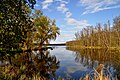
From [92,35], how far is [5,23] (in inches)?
5016

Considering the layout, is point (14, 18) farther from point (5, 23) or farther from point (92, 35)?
point (92, 35)

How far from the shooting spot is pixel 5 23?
12555 millimetres

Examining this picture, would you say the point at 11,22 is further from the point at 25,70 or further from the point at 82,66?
the point at 82,66

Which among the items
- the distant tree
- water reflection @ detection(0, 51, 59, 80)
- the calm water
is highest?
the distant tree

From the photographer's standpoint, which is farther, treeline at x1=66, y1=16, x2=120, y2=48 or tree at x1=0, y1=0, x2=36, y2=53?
A: treeline at x1=66, y1=16, x2=120, y2=48

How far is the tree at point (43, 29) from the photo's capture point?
73.1 meters

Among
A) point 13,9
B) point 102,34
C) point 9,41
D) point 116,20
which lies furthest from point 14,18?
point 102,34

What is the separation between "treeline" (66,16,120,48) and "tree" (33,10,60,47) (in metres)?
35.2

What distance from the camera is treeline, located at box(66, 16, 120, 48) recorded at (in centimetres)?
10569

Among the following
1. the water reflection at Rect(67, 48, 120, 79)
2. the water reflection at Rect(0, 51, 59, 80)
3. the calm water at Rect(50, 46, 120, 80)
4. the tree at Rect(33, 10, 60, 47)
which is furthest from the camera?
the tree at Rect(33, 10, 60, 47)

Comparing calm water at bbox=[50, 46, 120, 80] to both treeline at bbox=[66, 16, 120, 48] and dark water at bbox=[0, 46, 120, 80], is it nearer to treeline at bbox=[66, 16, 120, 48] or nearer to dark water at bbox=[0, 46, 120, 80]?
dark water at bbox=[0, 46, 120, 80]

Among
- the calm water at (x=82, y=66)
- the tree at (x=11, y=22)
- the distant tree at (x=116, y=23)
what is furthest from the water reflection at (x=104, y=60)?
the distant tree at (x=116, y=23)

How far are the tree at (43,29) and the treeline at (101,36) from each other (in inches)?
1385

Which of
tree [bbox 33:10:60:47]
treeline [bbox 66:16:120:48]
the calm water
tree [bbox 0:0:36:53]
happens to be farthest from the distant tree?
tree [bbox 0:0:36:53]
